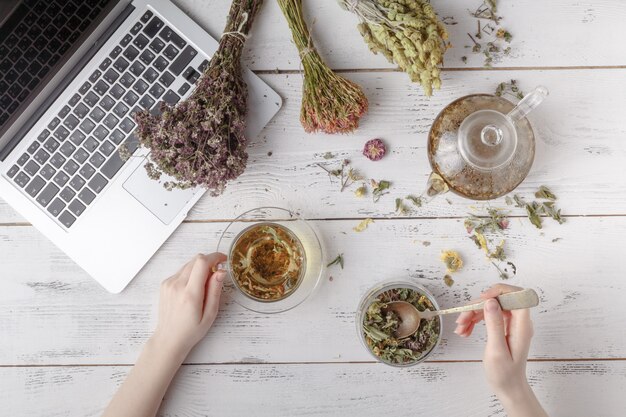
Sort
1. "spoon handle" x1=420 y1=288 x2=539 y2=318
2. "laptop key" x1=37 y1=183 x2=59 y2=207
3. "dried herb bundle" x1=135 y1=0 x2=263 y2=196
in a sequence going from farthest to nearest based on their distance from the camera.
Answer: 1. "laptop key" x1=37 y1=183 x2=59 y2=207
2. "dried herb bundle" x1=135 y1=0 x2=263 y2=196
3. "spoon handle" x1=420 y1=288 x2=539 y2=318

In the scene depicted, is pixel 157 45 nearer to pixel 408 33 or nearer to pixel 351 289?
pixel 408 33

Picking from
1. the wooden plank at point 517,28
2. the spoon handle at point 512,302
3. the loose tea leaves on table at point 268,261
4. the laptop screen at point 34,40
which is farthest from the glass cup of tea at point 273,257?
the laptop screen at point 34,40

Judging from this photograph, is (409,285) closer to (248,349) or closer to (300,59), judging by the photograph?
(248,349)

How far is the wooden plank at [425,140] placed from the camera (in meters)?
1.15

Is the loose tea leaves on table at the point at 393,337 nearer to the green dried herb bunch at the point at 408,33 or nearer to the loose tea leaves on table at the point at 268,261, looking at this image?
the loose tea leaves on table at the point at 268,261

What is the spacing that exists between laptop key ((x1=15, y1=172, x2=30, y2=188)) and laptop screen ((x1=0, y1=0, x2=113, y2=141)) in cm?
9

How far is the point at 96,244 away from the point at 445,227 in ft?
2.28

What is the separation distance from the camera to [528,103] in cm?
100

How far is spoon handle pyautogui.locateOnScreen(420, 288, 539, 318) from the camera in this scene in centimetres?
92

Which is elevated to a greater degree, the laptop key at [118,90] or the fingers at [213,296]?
the laptop key at [118,90]

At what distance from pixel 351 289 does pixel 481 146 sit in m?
0.38

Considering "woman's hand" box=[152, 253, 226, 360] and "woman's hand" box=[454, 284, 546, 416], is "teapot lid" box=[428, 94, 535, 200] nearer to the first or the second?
"woman's hand" box=[454, 284, 546, 416]

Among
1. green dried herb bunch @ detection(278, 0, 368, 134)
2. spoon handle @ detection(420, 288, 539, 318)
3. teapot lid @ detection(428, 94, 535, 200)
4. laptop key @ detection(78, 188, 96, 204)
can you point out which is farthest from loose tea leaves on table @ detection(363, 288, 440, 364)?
laptop key @ detection(78, 188, 96, 204)

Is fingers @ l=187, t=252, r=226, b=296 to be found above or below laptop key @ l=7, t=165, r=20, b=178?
above
